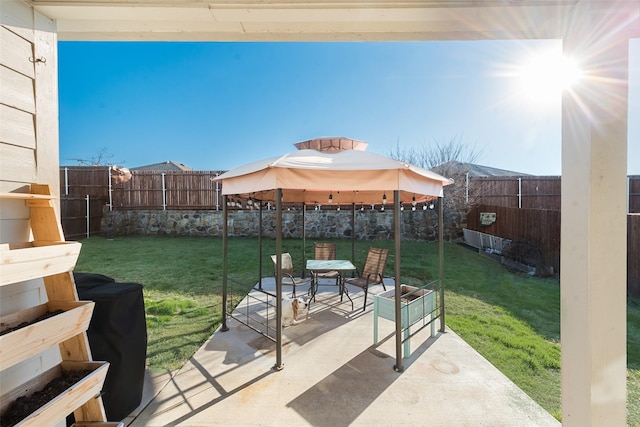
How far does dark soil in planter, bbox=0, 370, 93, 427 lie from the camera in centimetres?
127

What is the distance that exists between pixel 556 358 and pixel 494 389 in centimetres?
134

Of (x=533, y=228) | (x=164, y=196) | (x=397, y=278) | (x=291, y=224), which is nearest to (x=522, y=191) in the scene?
(x=533, y=228)

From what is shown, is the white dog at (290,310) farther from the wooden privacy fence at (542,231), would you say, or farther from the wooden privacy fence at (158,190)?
the wooden privacy fence at (158,190)

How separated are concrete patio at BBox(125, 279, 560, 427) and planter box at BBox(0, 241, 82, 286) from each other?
1.56m

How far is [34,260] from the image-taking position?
1257 mm

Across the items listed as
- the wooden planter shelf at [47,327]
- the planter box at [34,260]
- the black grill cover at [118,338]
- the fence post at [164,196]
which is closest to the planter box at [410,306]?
the black grill cover at [118,338]

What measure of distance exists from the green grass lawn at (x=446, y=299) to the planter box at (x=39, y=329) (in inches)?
71.0

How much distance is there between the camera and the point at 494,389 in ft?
8.21

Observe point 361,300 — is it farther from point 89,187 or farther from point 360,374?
point 89,187

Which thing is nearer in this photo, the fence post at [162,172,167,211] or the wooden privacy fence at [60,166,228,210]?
the wooden privacy fence at [60,166,228,210]

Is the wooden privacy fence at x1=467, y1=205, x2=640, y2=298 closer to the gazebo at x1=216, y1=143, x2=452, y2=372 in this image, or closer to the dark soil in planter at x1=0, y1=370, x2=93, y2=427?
the gazebo at x1=216, y1=143, x2=452, y2=372

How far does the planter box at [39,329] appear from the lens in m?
1.10

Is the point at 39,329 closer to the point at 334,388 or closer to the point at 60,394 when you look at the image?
the point at 60,394

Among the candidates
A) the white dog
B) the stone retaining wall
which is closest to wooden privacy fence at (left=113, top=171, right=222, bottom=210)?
the stone retaining wall
